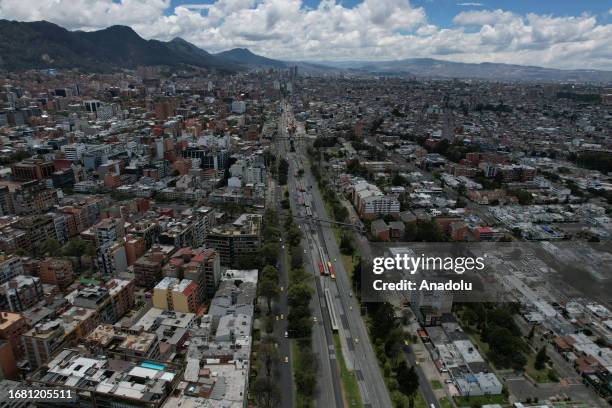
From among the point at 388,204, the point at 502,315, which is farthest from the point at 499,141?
the point at 502,315

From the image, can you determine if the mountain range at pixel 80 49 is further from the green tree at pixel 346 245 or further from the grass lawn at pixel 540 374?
the grass lawn at pixel 540 374

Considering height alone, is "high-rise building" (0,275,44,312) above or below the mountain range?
below

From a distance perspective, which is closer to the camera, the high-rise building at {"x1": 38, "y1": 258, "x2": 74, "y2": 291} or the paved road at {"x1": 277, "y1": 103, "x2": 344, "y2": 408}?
the paved road at {"x1": 277, "y1": 103, "x2": 344, "y2": 408}

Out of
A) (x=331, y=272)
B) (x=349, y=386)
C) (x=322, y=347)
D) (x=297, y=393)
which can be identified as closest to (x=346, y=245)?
(x=331, y=272)

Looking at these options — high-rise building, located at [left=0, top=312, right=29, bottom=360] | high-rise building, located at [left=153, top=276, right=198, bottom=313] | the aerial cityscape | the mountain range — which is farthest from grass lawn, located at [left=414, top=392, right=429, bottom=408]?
the mountain range

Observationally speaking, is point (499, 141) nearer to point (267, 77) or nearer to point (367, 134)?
point (367, 134)

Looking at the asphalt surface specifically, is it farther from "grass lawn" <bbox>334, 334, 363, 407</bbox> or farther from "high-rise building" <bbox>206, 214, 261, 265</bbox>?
"high-rise building" <bbox>206, 214, 261, 265</bbox>

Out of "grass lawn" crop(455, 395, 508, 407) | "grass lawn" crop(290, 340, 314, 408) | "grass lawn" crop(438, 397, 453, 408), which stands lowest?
"grass lawn" crop(438, 397, 453, 408)
